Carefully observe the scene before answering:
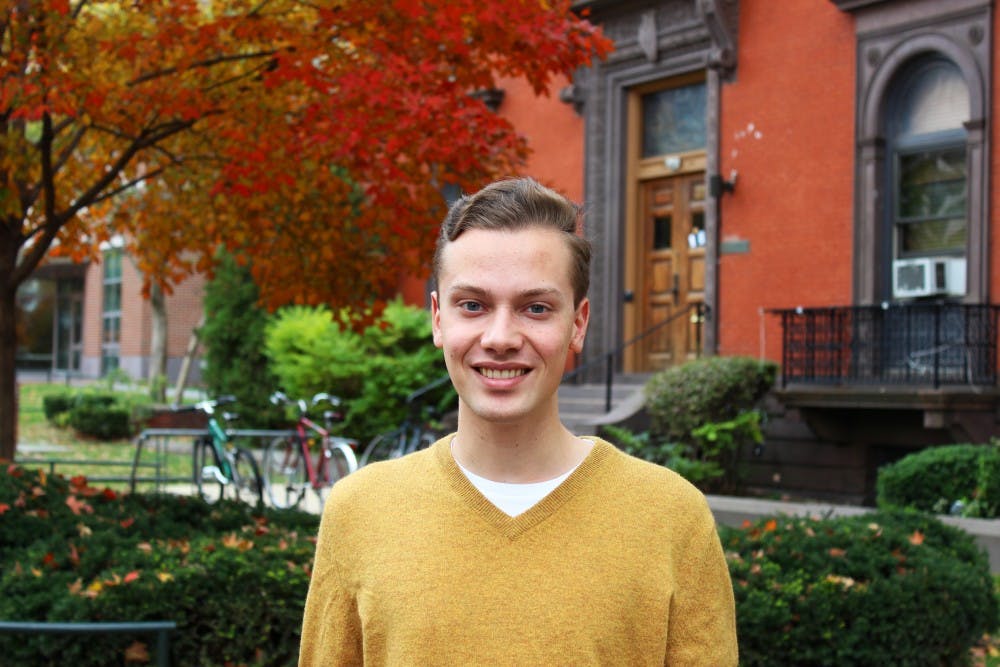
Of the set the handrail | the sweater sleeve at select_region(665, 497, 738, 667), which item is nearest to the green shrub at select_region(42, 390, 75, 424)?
the handrail

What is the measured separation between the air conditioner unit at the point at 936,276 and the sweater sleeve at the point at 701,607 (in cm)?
1156

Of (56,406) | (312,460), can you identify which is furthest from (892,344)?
(56,406)

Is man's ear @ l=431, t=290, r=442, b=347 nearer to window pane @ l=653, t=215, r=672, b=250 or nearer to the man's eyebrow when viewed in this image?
the man's eyebrow

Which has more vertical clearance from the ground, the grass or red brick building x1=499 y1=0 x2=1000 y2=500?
red brick building x1=499 y1=0 x2=1000 y2=500

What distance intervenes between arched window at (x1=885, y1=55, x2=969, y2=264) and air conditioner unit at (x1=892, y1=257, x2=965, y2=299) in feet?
0.71

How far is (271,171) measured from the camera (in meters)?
7.80

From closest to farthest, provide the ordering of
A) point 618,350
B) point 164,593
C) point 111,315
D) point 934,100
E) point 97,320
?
point 164,593 < point 934,100 < point 618,350 < point 111,315 < point 97,320

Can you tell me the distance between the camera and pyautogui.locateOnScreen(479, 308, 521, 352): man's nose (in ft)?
6.88

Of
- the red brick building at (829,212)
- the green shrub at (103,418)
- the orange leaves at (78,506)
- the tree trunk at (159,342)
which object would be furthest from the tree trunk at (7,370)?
the tree trunk at (159,342)

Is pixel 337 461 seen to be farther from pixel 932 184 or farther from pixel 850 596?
pixel 850 596

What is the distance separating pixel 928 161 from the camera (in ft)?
44.4

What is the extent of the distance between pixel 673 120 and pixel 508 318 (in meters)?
15.1

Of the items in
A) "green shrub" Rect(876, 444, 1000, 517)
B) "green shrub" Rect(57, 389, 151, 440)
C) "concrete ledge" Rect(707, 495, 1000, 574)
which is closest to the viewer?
"concrete ledge" Rect(707, 495, 1000, 574)

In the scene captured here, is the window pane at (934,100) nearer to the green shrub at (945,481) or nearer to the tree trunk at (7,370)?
the green shrub at (945,481)
